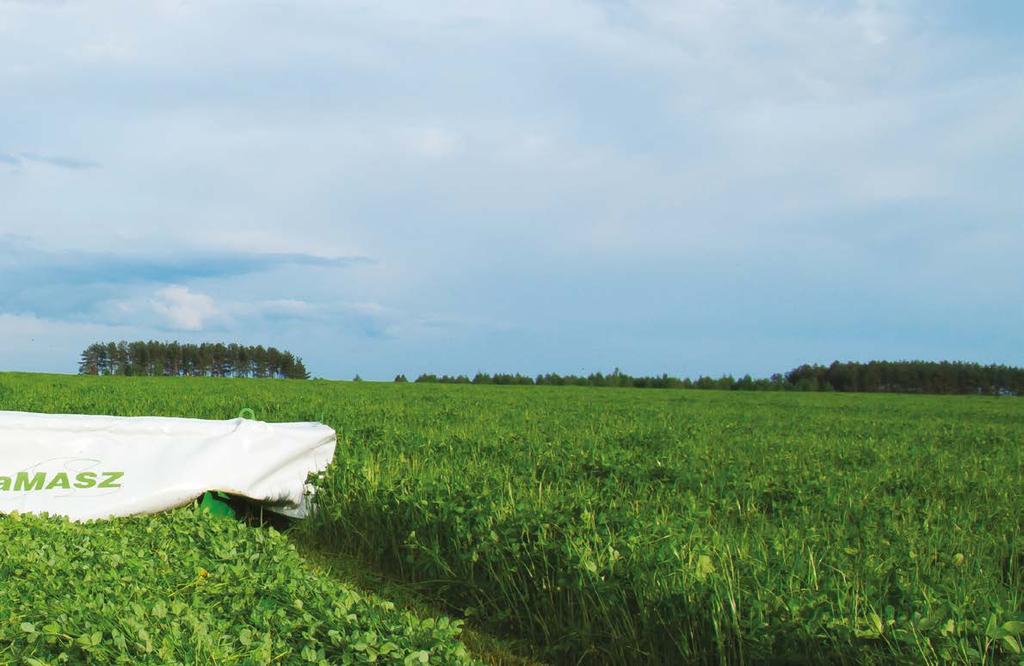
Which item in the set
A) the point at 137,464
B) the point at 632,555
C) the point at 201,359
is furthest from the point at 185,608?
the point at 201,359

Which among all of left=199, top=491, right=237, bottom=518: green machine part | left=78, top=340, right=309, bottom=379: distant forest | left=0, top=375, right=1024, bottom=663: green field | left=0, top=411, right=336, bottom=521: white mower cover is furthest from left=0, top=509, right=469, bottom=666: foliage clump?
left=78, top=340, right=309, bottom=379: distant forest

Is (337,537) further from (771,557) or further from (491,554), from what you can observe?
(771,557)

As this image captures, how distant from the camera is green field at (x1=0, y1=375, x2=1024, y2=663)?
347cm

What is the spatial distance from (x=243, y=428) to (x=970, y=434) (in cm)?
1094

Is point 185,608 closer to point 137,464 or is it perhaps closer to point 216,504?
point 216,504

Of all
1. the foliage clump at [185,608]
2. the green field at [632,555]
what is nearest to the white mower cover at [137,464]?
the green field at [632,555]

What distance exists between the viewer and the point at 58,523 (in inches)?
229

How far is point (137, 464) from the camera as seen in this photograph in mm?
6594

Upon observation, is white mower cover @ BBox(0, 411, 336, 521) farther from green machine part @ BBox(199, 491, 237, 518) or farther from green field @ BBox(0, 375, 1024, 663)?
green field @ BBox(0, 375, 1024, 663)

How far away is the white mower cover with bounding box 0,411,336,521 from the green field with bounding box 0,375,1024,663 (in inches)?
14.3

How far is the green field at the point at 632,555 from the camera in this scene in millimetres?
3469

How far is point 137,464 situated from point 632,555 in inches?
169

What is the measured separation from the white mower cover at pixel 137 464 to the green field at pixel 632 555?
36 centimetres

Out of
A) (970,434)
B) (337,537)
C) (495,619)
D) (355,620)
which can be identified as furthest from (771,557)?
(970,434)
